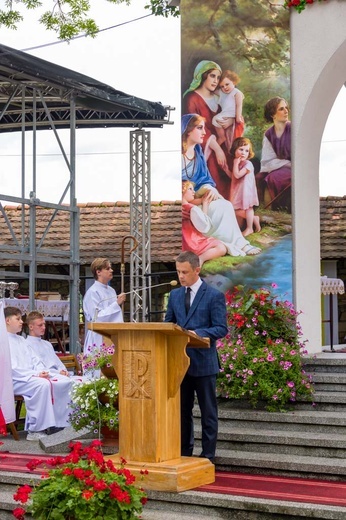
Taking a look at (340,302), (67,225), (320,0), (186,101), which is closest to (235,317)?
(186,101)

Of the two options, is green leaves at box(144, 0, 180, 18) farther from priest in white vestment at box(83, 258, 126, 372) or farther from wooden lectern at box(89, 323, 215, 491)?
wooden lectern at box(89, 323, 215, 491)

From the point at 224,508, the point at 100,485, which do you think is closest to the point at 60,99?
the point at 224,508

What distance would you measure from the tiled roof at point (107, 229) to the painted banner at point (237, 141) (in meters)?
9.68

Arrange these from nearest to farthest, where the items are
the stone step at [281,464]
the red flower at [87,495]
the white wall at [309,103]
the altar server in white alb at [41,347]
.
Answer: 1. the red flower at [87,495]
2. the stone step at [281,464]
3. the white wall at [309,103]
4. the altar server in white alb at [41,347]

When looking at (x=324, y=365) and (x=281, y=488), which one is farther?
(x=324, y=365)

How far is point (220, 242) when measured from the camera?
9.96 metres

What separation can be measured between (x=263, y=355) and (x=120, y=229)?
12.7 m

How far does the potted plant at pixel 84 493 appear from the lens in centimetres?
579

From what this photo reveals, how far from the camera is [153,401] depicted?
689cm

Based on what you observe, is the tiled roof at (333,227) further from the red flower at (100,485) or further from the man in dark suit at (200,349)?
the red flower at (100,485)

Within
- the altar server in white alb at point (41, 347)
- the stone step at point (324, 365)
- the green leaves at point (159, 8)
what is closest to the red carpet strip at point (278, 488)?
the stone step at point (324, 365)

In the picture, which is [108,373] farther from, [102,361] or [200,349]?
[200,349]

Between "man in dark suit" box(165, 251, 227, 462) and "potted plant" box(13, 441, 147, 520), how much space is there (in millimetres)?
1474

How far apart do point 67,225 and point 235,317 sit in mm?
12915
